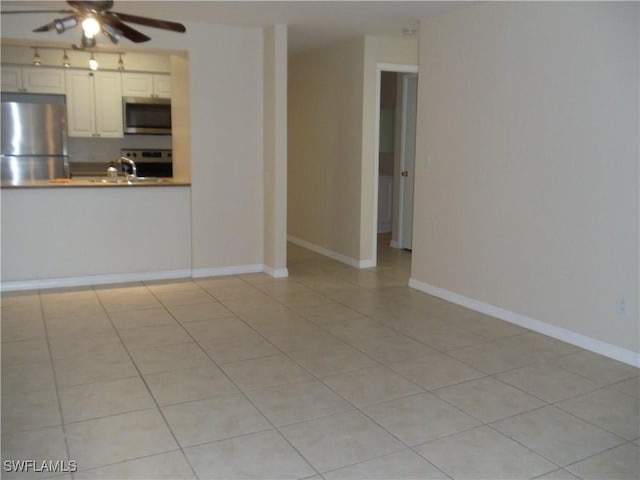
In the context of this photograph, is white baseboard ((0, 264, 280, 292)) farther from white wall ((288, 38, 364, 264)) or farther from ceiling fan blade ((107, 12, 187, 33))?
ceiling fan blade ((107, 12, 187, 33))

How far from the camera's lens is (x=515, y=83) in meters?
4.10

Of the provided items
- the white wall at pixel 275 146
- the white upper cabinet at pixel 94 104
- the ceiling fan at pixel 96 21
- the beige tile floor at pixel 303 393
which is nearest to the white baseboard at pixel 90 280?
the beige tile floor at pixel 303 393

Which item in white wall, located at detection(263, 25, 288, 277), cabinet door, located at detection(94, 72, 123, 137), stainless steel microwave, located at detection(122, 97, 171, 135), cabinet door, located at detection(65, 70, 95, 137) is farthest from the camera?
stainless steel microwave, located at detection(122, 97, 171, 135)

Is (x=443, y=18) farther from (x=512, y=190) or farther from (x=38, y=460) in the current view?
(x=38, y=460)

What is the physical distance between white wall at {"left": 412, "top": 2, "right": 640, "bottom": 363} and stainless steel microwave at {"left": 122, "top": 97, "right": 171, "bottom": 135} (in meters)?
3.86

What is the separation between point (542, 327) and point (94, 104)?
596 centimetres

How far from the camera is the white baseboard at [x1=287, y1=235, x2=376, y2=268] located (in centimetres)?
625

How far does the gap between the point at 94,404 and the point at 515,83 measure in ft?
11.2

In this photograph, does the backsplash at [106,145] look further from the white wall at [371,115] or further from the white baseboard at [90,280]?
the white wall at [371,115]

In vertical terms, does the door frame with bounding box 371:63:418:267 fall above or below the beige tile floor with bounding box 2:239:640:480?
above

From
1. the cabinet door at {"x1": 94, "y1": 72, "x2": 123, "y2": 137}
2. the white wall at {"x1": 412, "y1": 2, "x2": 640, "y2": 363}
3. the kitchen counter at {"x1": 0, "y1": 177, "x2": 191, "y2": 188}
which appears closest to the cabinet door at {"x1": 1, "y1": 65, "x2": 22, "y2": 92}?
the cabinet door at {"x1": 94, "y1": 72, "x2": 123, "y2": 137}

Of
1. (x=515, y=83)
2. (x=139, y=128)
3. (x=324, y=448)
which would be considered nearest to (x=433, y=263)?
(x=515, y=83)

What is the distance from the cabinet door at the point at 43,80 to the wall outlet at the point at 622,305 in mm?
6549

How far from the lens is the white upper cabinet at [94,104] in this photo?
7.16 meters
